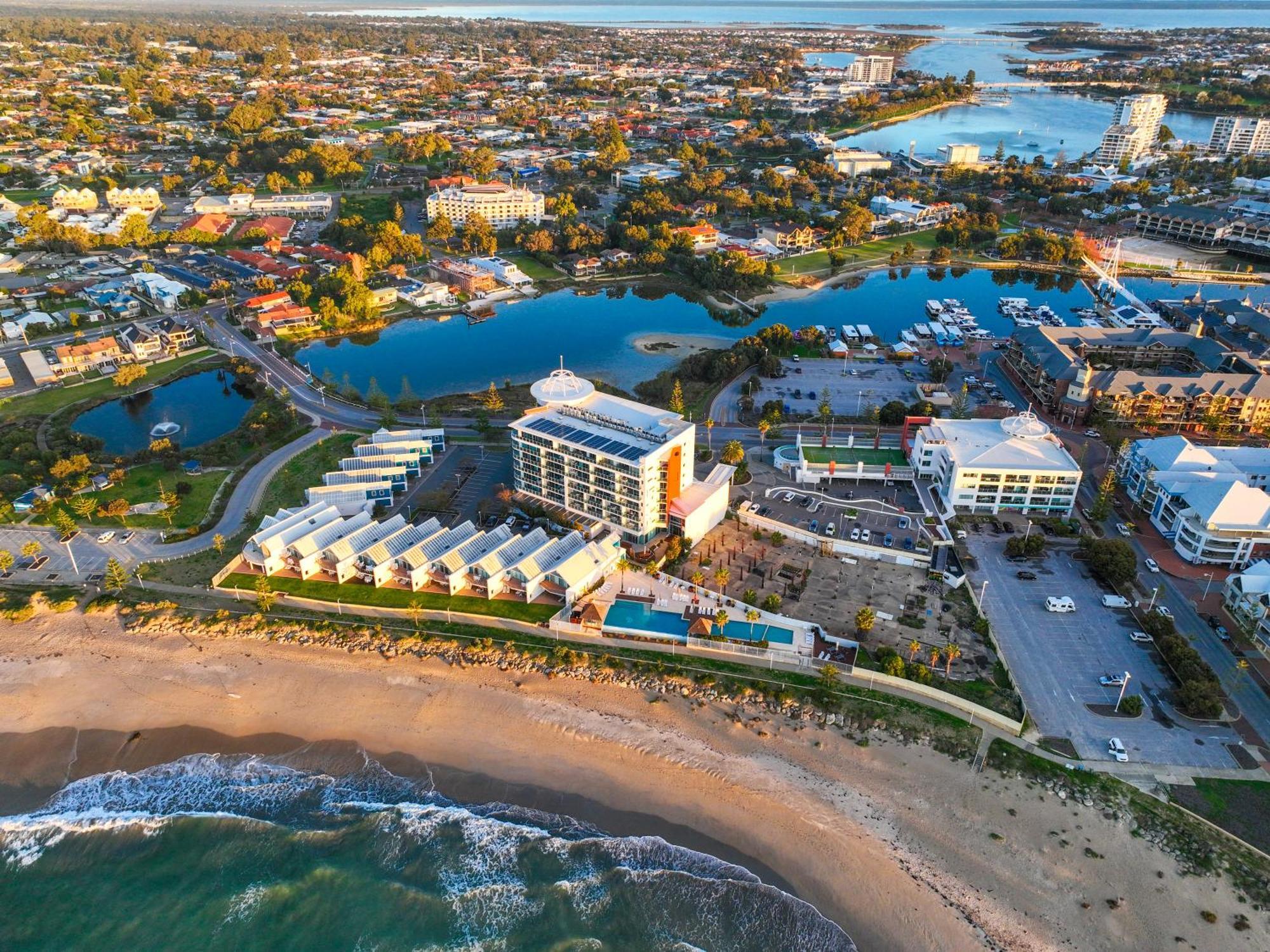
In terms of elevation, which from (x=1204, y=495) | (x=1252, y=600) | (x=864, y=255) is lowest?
(x=864, y=255)

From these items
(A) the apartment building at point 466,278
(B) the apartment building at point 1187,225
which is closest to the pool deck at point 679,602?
(A) the apartment building at point 466,278

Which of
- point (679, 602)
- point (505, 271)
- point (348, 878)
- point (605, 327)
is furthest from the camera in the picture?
point (505, 271)

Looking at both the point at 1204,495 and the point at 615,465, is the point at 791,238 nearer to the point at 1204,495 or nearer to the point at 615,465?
the point at 1204,495

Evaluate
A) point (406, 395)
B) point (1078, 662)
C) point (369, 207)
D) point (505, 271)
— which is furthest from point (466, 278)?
point (1078, 662)

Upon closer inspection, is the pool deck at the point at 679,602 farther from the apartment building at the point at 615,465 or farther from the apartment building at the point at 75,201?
the apartment building at the point at 75,201

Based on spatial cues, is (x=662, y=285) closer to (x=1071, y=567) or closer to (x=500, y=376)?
(x=500, y=376)
